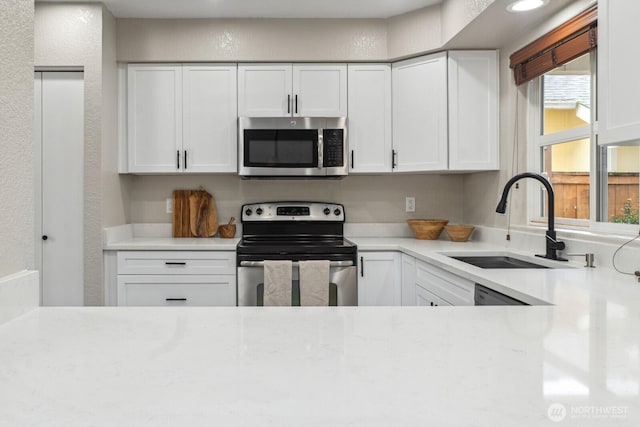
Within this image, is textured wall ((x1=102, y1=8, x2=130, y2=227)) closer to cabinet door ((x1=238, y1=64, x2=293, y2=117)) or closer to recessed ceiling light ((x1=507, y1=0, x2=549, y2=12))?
cabinet door ((x1=238, y1=64, x2=293, y2=117))

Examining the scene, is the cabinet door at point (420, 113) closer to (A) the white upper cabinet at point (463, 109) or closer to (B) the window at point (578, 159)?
(A) the white upper cabinet at point (463, 109)

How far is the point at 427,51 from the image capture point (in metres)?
2.85

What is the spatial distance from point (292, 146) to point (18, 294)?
2247 mm

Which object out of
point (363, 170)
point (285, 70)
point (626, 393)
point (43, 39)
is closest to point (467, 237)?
point (363, 170)

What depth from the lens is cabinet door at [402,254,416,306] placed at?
2.56 meters

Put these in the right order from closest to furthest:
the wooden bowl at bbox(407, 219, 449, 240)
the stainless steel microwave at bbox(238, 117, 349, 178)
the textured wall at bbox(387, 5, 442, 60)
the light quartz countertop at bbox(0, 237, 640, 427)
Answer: the light quartz countertop at bbox(0, 237, 640, 427) → the textured wall at bbox(387, 5, 442, 60) → the stainless steel microwave at bbox(238, 117, 349, 178) → the wooden bowl at bbox(407, 219, 449, 240)

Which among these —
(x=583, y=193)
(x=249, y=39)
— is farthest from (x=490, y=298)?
(x=249, y=39)

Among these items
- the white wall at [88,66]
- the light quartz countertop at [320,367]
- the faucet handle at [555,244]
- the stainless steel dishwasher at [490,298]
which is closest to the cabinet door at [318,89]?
the white wall at [88,66]

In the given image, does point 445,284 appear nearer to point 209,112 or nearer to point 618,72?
point 618,72

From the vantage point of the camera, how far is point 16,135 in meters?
0.91

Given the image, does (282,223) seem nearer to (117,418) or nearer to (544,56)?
(544,56)

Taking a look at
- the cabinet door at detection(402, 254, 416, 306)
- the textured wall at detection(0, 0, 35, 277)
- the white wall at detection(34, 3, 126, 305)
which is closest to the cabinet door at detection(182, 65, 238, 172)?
the white wall at detection(34, 3, 126, 305)

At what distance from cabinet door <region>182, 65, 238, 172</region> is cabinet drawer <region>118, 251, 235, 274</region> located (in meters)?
0.65

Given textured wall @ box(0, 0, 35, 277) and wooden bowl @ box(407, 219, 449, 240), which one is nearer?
textured wall @ box(0, 0, 35, 277)
